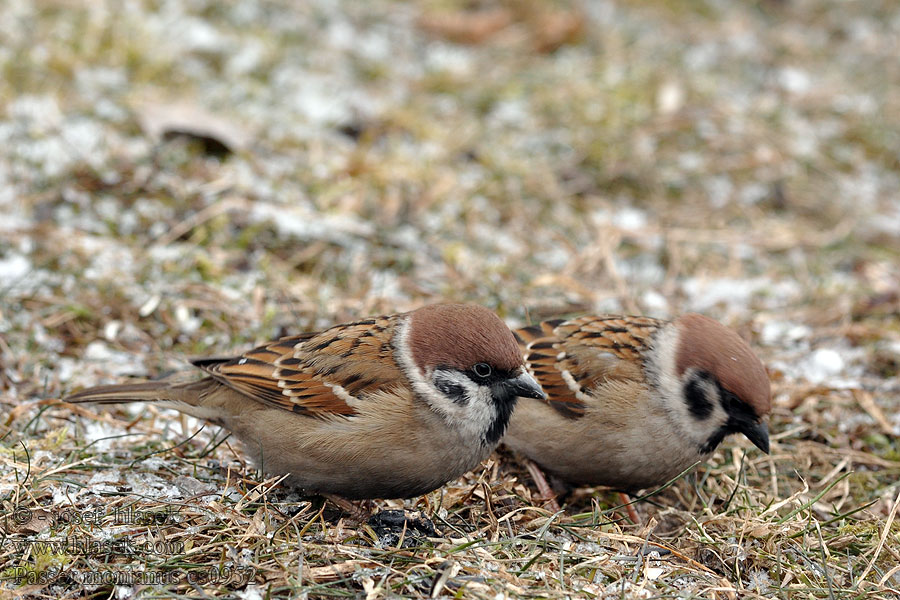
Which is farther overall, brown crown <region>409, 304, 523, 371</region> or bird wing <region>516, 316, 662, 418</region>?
bird wing <region>516, 316, 662, 418</region>

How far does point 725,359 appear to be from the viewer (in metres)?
3.42

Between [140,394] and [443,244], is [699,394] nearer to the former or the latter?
[140,394]

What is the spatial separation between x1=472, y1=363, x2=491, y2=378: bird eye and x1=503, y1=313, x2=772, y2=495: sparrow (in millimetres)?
502

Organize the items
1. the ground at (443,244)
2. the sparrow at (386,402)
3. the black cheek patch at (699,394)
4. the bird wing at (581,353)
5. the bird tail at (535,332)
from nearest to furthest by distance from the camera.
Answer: the ground at (443,244) → the sparrow at (386,402) → the black cheek patch at (699,394) → the bird wing at (581,353) → the bird tail at (535,332)

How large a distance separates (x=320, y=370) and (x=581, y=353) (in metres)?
1.04

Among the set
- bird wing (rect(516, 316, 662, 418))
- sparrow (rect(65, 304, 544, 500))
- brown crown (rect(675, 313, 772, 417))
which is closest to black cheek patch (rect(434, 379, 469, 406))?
sparrow (rect(65, 304, 544, 500))

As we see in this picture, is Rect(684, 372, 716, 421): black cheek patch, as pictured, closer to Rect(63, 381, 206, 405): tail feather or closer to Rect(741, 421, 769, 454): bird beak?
Rect(741, 421, 769, 454): bird beak

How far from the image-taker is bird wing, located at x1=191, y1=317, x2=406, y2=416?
3.33 metres

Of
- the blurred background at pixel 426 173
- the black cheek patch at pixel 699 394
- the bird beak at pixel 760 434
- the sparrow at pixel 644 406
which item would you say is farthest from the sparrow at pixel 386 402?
the blurred background at pixel 426 173

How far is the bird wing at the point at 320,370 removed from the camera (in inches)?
131

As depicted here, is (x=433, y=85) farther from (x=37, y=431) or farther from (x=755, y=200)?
(x=37, y=431)

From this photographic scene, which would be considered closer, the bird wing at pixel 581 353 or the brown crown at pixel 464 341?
the brown crown at pixel 464 341

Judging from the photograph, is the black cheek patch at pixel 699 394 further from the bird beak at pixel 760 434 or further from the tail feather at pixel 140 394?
the tail feather at pixel 140 394

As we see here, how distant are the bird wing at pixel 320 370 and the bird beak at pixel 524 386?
37 cm
